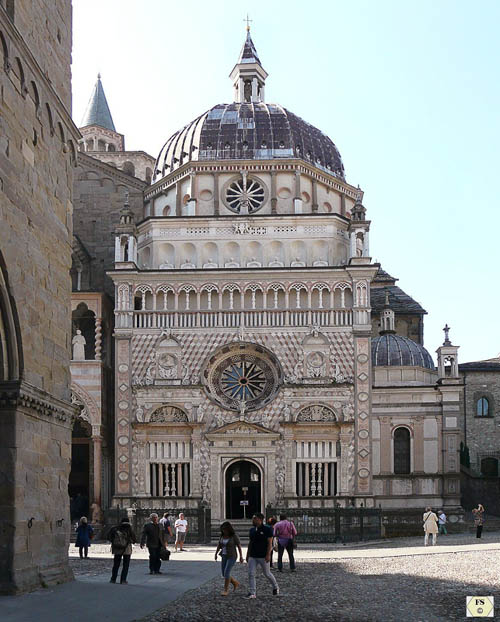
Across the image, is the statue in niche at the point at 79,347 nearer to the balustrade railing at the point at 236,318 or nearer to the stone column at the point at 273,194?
the balustrade railing at the point at 236,318

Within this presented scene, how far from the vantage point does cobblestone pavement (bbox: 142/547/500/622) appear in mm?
16406

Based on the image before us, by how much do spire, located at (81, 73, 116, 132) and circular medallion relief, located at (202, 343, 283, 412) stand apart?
112 ft

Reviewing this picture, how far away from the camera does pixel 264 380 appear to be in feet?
149

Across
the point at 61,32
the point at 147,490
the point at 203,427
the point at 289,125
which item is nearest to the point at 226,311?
the point at 203,427

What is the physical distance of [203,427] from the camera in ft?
146

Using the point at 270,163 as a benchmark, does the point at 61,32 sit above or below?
below

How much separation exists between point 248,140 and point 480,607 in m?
37.3

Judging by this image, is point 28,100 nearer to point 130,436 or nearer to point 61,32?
point 61,32

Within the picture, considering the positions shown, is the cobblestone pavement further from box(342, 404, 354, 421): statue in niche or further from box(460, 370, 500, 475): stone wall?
box(460, 370, 500, 475): stone wall

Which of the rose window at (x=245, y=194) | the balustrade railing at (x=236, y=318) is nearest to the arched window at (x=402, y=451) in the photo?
the balustrade railing at (x=236, y=318)

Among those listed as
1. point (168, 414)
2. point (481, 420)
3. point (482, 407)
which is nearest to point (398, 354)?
point (168, 414)

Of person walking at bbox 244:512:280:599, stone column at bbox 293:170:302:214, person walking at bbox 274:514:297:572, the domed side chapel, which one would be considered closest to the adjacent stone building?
person walking at bbox 244:512:280:599

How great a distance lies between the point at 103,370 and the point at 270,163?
42.6 ft

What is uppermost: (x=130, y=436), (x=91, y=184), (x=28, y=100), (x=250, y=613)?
(x=91, y=184)
